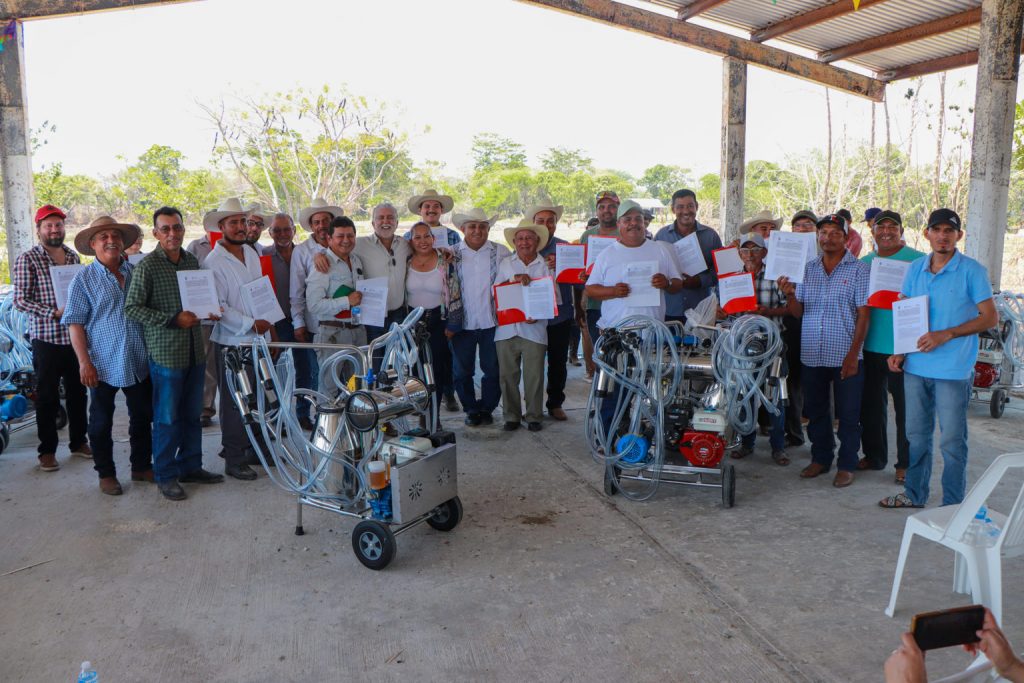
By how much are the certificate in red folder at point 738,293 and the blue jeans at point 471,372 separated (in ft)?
6.60

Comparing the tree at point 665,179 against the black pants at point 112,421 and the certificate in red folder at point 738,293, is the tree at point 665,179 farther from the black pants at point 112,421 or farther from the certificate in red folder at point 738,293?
the black pants at point 112,421

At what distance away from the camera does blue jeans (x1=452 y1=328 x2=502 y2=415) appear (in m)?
6.23

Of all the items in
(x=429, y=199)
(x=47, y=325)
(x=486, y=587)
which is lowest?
(x=486, y=587)

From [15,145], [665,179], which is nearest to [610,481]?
[15,145]

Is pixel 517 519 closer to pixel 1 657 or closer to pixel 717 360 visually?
pixel 717 360

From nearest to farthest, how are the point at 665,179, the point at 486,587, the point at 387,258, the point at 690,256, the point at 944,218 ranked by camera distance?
1. the point at 486,587
2. the point at 944,218
3. the point at 690,256
4. the point at 387,258
5. the point at 665,179

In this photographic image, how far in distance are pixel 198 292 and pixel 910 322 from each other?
159 inches

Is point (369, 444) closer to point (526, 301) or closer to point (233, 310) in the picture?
point (233, 310)

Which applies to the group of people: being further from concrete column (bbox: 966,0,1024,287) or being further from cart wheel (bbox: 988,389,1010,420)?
concrete column (bbox: 966,0,1024,287)

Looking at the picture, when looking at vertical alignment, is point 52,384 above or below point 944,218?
below

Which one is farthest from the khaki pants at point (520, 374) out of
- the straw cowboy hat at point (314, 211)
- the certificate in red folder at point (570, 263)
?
the straw cowboy hat at point (314, 211)

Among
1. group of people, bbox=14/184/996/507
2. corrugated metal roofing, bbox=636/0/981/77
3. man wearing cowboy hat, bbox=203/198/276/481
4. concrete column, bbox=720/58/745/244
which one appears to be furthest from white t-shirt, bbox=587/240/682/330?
corrugated metal roofing, bbox=636/0/981/77

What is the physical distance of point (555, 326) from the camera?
20.9 ft

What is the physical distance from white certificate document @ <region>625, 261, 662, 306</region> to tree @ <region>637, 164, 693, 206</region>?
27.2 metres
